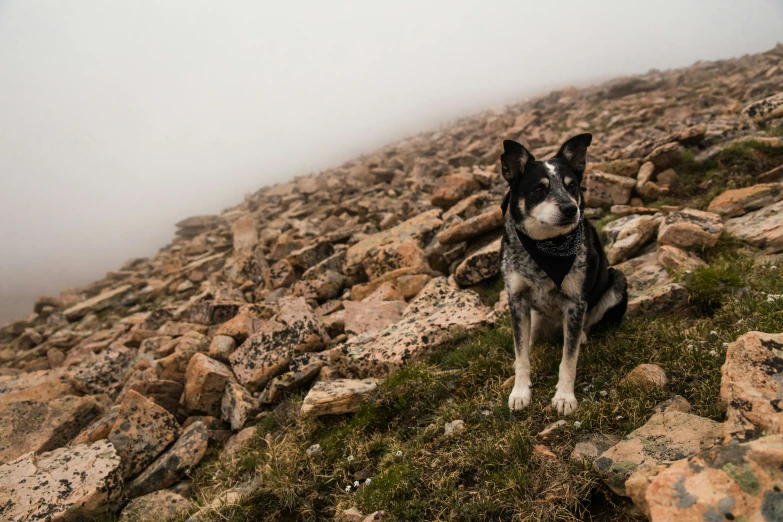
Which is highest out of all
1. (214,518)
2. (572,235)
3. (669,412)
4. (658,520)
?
(572,235)

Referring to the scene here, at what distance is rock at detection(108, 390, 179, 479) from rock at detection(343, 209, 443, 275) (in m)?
4.85

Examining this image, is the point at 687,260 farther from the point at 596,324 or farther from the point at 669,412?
the point at 669,412

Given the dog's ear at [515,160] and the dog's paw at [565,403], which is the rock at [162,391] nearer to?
the dog's paw at [565,403]

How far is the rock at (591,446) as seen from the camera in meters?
3.09

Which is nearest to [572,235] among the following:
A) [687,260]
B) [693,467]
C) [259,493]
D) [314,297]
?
[693,467]

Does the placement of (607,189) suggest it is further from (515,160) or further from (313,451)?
(313,451)

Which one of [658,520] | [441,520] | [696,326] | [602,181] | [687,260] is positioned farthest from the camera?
[602,181]

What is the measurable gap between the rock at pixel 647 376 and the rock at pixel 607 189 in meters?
5.84

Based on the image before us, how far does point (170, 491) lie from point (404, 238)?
248 inches

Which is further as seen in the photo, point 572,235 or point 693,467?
point 572,235

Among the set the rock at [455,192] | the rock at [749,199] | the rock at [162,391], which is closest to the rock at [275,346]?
the rock at [162,391]

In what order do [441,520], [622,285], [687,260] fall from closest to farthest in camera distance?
[441,520], [622,285], [687,260]

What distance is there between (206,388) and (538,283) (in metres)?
4.87

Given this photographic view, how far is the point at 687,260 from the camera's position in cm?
559
